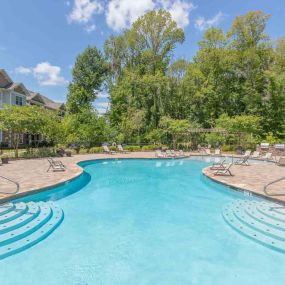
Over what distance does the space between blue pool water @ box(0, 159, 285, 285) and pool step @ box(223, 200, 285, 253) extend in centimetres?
20

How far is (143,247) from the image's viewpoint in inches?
199

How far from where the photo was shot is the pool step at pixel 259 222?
16.2ft

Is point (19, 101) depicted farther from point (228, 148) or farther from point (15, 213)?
point (15, 213)

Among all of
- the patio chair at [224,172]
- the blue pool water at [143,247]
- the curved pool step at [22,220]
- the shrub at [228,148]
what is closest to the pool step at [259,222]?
the blue pool water at [143,247]

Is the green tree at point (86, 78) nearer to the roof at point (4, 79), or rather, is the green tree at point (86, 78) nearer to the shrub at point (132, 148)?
the roof at point (4, 79)

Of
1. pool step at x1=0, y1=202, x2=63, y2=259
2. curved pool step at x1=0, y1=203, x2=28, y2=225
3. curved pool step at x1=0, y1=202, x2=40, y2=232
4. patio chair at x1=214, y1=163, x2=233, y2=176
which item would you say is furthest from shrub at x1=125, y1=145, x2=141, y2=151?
curved pool step at x1=0, y1=203, x2=28, y2=225

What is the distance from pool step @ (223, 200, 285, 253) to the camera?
16.2 feet

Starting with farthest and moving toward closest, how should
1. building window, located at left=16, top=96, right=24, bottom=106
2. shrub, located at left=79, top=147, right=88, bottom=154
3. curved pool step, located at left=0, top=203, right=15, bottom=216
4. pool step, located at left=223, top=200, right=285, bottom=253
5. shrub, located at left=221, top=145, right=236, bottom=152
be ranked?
1. building window, located at left=16, top=96, right=24, bottom=106
2. shrub, located at left=221, top=145, right=236, bottom=152
3. shrub, located at left=79, top=147, right=88, bottom=154
4. curved pool step, located at left=0, top=203, right=15, bottom=216
5. pool step, located at left=223, top=200, right=285, bottom=253

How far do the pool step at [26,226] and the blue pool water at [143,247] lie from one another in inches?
6.7

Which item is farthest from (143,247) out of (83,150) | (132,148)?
(132,148)

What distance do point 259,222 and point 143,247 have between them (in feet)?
9.40

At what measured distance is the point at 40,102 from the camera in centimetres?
3509

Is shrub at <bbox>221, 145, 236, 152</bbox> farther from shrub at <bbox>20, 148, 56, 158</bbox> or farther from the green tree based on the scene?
the green tree

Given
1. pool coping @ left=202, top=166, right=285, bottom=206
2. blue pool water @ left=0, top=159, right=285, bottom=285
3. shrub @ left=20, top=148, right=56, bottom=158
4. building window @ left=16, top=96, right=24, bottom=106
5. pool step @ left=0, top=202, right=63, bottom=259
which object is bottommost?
blue pool water @ left=0, top=159, right=285, bottom=285
